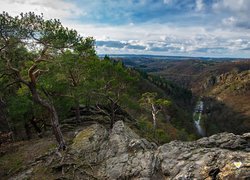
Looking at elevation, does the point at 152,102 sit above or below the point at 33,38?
below

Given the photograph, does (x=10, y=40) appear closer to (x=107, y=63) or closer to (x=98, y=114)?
(x=107, y=63)

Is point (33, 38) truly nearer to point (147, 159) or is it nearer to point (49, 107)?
point (49, 107)

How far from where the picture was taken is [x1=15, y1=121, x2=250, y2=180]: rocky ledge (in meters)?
16.0

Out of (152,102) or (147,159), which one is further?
(152,102)

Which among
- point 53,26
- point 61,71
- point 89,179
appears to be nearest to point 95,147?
point 89,179

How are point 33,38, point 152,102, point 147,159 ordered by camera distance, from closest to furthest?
point 147,159 → point 33,38 → point 152,102

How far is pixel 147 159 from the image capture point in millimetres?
20047

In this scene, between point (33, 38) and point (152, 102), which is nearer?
point (33, 38)

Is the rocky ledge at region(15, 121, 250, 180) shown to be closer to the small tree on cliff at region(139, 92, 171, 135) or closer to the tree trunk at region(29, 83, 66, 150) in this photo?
the tree trunk at region(29, 83, 66, 150)

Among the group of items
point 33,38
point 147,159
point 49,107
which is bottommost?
point 147,159

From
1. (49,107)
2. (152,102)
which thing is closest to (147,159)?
(49,107)

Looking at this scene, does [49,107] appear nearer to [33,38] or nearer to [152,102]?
[33,38]

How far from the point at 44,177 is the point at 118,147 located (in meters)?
5.89

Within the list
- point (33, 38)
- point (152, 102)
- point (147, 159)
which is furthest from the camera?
point (152, 102)
